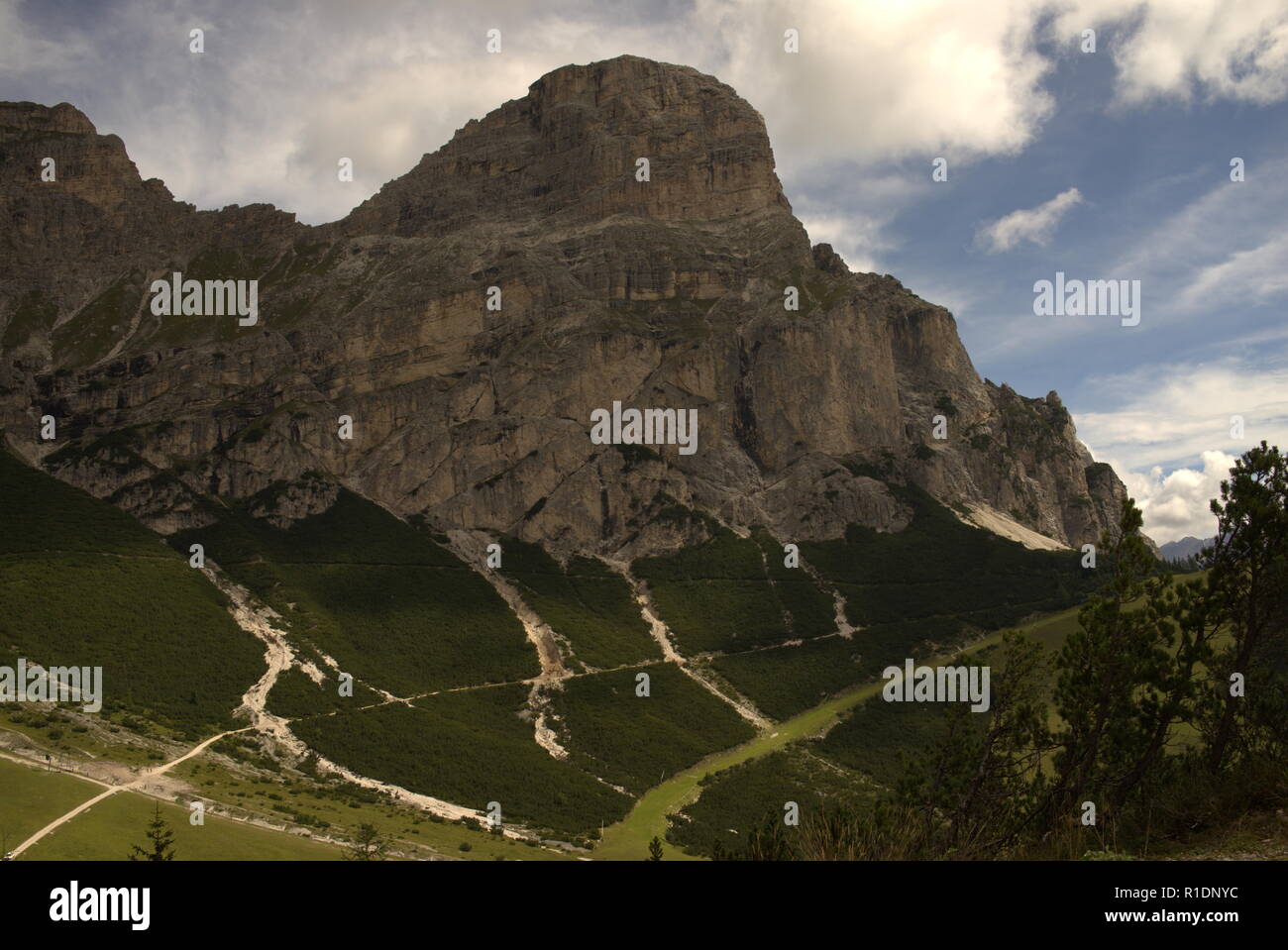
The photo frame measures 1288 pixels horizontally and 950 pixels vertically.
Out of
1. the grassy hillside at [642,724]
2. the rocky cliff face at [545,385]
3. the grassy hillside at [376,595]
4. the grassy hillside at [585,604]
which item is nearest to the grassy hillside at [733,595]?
the grassy hillside at [585,604]

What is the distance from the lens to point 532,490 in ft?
513

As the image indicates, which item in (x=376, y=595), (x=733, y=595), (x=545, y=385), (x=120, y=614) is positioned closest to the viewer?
(x=120, y=614)

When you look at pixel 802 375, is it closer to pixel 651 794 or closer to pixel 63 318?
pixel 651 794

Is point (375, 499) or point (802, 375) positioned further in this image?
point (802, 375)

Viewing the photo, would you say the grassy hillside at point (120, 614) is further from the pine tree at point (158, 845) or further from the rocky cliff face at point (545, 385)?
the pine tree at point (158, 845)

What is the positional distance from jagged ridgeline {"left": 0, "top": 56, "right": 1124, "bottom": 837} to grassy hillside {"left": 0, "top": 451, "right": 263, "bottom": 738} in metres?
0.53

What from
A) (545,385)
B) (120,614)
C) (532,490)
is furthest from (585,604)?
(120,614)

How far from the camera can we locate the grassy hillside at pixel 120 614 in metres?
81.6

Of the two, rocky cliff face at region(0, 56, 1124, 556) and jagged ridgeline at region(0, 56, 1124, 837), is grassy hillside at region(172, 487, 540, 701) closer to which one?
jagged ridgeline at region(0, 56, 1124, 837)

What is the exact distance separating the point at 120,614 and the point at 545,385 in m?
86.8

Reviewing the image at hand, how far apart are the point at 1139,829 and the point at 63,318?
722ft

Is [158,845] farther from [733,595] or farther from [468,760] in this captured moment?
[733,595]

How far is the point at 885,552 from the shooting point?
14350 centimetres
